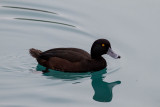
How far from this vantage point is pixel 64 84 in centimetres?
1046

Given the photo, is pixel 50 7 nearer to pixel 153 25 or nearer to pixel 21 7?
pixel 21 7

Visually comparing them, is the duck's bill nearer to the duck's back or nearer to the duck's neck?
the duck's neck

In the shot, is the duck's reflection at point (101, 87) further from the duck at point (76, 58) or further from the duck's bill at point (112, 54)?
the duck's bill at point (112, 54)

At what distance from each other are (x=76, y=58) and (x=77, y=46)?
1.46m

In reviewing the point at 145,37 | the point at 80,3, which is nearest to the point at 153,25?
the point at 145,37

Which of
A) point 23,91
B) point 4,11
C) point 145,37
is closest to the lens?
point 23,91

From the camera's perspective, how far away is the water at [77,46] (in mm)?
9977

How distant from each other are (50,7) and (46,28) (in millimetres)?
1393

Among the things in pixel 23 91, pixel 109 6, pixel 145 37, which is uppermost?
pixel 109 6

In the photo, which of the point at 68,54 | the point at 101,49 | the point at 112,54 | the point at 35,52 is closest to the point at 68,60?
the point at 68,54

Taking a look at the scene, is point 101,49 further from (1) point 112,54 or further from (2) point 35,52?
(2) point 35,52

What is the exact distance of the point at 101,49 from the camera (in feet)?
36.6

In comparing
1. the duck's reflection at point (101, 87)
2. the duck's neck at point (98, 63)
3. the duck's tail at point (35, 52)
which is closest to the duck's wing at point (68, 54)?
the duck's neck at point (98, 63)

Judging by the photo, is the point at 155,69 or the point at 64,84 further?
the point at 155,69
